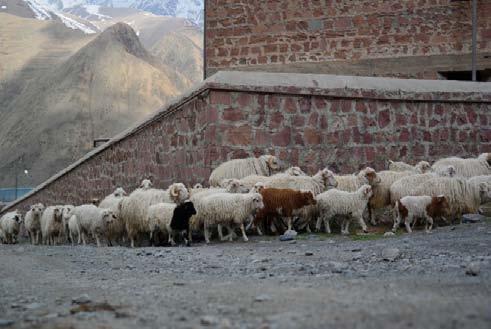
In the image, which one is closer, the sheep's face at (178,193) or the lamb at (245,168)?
the sheep's face at (178,193)

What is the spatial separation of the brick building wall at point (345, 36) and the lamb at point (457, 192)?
243 inches

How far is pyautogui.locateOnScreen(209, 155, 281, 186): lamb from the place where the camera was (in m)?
11.7

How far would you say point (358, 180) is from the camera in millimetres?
11203

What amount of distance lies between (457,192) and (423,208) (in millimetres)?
675

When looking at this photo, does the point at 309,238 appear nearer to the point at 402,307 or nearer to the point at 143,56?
the point at 402,307

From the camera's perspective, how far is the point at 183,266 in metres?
7.58

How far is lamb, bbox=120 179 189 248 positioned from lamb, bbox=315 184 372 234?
191 centimetres

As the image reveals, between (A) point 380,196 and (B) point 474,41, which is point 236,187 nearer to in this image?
(A) point 380,196

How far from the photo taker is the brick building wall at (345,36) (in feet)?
53.3

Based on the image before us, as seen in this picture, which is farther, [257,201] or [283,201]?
[283,201]

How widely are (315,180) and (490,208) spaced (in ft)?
8.36

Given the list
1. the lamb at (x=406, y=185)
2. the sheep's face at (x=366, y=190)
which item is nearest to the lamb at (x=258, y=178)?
the sheep's face at (x=366, y=190)

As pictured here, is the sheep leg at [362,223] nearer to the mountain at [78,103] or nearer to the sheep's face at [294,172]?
the sheep's face at [294,172]

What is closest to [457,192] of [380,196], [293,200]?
[380,196]
